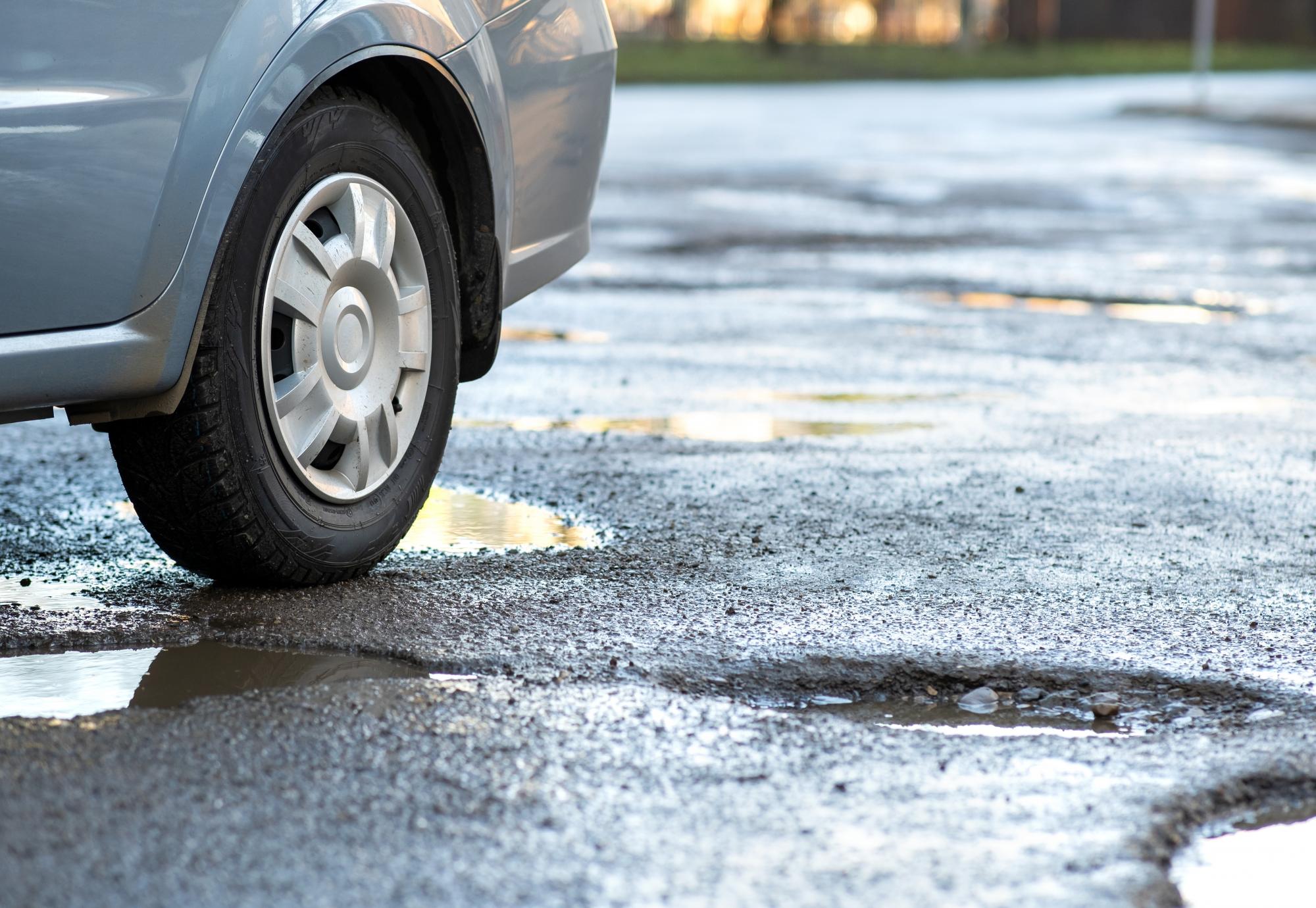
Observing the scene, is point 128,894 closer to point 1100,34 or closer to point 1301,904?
point 1301,904

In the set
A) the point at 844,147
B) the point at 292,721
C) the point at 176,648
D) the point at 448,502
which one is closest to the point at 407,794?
the point at 292,721

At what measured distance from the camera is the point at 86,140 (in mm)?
2922

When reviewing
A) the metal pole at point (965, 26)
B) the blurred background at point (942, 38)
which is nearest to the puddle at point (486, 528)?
the blurred background at point (942, 38)

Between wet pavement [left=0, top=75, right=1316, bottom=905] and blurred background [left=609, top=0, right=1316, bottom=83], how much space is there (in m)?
25.2

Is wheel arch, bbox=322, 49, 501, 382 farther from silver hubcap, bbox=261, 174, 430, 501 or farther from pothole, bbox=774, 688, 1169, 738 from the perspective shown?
pothole, bbox=774, 688, 1169, 738

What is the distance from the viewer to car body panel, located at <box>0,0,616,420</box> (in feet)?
9.85

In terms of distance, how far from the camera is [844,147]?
59.8 ft

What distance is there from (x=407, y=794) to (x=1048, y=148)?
17037 millimetres

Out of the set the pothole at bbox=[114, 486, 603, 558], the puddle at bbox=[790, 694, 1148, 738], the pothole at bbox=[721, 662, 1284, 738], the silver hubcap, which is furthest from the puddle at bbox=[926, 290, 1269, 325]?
the puddle at bbox=[790, 694, 1148, 738]

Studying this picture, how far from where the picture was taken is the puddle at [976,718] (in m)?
2.88

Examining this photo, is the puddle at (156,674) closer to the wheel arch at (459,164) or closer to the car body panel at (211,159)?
the car body panel at (211,159)

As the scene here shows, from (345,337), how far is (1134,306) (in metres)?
5.24

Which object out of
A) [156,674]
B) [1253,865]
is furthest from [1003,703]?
[156,674]

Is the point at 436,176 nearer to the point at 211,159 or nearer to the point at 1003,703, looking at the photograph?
the point at 211,159
